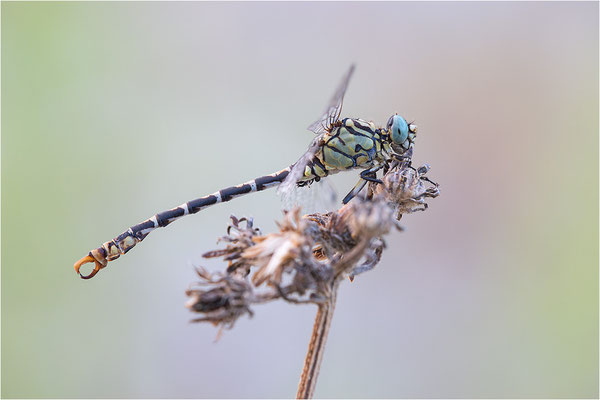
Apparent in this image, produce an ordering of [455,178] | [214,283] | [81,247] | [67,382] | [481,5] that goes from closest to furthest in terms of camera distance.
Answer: [214,283]
[67,382]
[81,247]
[455,178]
[481,5]

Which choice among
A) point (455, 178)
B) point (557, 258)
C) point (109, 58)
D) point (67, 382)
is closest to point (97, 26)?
point (109, 58)

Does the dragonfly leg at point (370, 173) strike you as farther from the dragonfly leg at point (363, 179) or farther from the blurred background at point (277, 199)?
the blurred background at point (277, 199)

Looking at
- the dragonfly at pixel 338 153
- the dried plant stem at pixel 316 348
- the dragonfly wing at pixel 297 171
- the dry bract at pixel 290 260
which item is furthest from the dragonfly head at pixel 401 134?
the dried plant stem at pixel 316 348

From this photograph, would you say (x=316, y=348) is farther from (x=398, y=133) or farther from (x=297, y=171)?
(x=398, y=133)

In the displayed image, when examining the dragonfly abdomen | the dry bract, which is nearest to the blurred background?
the dragonfly abdomen

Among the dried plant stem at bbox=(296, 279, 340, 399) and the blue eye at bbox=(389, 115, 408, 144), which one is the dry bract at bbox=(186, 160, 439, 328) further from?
the blue eye at bbox=(389, 115, 408, 144)

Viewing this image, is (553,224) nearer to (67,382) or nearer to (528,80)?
(528,80)
